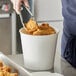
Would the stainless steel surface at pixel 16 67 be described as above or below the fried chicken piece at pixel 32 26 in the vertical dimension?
below

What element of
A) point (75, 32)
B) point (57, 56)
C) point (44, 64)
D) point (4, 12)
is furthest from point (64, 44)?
point (4, 12)

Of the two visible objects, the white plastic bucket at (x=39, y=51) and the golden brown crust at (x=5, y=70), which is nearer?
the golden brown crust at (x=5, y=70)

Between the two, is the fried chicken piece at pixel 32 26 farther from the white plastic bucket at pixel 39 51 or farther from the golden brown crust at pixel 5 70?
the golden brown crust at pixel 5 70

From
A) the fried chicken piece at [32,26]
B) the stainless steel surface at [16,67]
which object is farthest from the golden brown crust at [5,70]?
the fried chicken piece at [32,26]

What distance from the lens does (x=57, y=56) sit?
980 millimetres

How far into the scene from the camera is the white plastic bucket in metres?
0.83

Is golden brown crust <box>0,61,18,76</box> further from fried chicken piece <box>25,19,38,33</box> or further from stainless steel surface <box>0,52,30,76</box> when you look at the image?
fried chicken piece <box>25,19,38,33</box>

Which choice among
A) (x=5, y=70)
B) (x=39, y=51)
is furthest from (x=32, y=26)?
(x=5, y=70)

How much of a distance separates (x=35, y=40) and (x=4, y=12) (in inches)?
51.7

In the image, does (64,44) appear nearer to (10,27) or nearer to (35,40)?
(35,40)

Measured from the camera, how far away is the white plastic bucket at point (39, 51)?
83cm

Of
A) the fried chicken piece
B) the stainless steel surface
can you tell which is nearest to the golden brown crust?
the stainless steel surface

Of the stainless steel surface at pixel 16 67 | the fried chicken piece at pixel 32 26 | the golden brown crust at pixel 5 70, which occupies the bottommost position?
the stainless steel surface at pixel 16 67

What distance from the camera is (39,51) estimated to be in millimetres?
837
